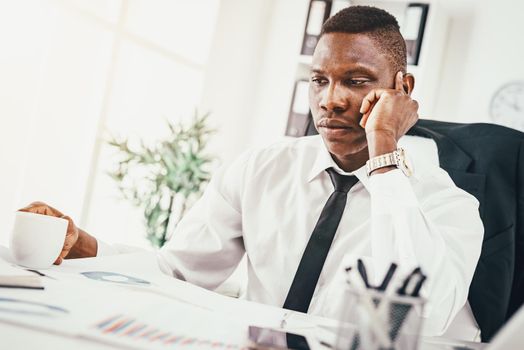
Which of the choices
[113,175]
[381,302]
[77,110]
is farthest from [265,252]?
[77,110]

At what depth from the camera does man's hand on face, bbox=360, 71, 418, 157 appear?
121 cm

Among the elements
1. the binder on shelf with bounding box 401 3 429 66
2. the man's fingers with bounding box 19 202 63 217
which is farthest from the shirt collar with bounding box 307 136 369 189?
the binder on shelf with bounding box 401 3 429 66

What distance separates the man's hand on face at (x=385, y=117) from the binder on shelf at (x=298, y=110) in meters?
2.39

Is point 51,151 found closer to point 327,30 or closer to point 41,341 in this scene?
point 327,30

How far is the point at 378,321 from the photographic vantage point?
21.9 inches

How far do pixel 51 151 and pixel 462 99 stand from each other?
2.68 meters

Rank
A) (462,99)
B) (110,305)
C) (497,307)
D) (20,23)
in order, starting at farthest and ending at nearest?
(462,99)
(20,23)
(497,307)
(110,305)

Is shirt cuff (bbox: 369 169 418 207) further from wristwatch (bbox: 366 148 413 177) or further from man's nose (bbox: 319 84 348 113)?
man's nose (bbox: 319 84 348 113)

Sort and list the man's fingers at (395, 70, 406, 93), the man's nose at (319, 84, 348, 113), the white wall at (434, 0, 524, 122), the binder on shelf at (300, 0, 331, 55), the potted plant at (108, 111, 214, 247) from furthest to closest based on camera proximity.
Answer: the binder on shelf at (300, 0, 331, 55) → the white wall at (434, 0, 524, 122) → the potted plant at (108, 111, 214, 247) → the man's fingers at (395, 70, 406, 93) → the man's nose at (319, 84, 348, 113)

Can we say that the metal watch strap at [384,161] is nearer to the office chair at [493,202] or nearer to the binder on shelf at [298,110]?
the office chair at [493,202]

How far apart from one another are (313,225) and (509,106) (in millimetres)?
2593

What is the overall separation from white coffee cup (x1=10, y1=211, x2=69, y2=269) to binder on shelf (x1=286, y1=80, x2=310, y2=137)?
2853 mm

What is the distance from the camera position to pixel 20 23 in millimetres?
2615

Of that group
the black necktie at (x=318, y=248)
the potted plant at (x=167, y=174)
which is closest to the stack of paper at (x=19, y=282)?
the black necktie at (x=318, y=248)
